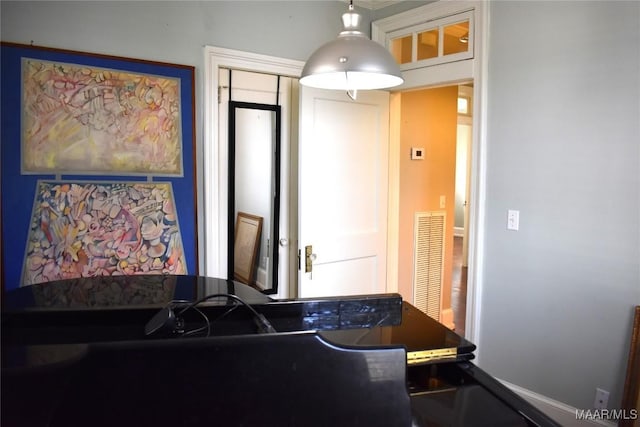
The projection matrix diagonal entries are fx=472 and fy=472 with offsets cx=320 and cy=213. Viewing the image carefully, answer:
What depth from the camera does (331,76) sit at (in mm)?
1976

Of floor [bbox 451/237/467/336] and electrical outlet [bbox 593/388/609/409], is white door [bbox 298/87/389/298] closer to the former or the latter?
floor [bbox 451/237/467/336]

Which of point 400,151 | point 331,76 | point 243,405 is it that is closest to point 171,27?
point 331,76

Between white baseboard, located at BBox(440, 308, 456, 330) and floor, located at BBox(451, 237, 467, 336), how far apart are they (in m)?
0.06

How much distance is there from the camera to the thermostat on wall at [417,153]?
12.5ft

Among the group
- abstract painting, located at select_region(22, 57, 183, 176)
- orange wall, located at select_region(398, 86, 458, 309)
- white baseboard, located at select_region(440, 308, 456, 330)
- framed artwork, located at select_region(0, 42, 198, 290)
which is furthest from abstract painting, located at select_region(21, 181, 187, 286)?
white baseboard, located at select_region(440, 308, 456, 330)

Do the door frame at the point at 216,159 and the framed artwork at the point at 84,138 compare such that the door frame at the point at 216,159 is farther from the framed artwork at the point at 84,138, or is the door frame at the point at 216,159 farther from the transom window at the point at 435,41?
the transom window at the point at 435,41

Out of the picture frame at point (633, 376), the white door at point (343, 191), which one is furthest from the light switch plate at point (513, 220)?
the white door at point (343, 191)

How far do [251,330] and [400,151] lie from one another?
2570mm

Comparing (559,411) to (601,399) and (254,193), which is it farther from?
(254,193)

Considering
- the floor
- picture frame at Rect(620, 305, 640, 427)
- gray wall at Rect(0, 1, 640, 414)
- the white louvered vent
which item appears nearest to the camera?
picture frame at Rect(620, 305, 640, 427)

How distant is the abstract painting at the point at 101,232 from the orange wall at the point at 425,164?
6.12 feet

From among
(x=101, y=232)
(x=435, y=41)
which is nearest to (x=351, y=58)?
(x=101, y=232)

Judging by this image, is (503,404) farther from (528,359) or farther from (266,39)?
(266,39)

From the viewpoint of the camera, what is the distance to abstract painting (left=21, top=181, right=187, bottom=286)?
2367 mm
